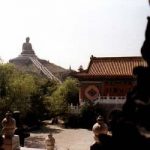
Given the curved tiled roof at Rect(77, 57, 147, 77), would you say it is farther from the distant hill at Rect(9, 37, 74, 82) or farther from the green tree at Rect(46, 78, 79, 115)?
the distant hill at Rect(9, 37, 74, 82)

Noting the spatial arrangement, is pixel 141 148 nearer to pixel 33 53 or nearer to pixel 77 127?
pixel 77 127

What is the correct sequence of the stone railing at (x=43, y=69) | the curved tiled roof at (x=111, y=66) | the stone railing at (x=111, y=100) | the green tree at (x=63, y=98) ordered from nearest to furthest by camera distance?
the stone railing at (x=111, y=100) → the curved tiled roof at (x=111, y=66) → the green tree at (x=63, y=98) → the stone railing at (x=43, y=69)

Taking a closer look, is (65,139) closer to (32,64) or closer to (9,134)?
(9,134)

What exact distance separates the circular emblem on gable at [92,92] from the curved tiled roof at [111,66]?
3.70ft

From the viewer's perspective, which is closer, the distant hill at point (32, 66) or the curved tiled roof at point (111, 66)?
the curved tiled roof at point (111, 66)

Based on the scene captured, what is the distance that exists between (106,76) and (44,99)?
556 cm

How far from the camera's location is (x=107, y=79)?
1320 inches

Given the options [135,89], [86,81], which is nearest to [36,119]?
[86,81]

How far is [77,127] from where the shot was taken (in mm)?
32062

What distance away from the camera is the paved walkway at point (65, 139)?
952 inches

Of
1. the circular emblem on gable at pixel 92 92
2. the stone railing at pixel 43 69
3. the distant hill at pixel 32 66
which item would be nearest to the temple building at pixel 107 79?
the circular emblem on gable at pixel 92 92

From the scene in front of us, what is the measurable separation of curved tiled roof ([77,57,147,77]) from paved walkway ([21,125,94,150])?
17.8 feet

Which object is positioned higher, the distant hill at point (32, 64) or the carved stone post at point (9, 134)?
the distant hill at point (32, 64)

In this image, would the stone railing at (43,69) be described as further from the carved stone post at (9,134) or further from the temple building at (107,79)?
the carved stone post at (9,134)
